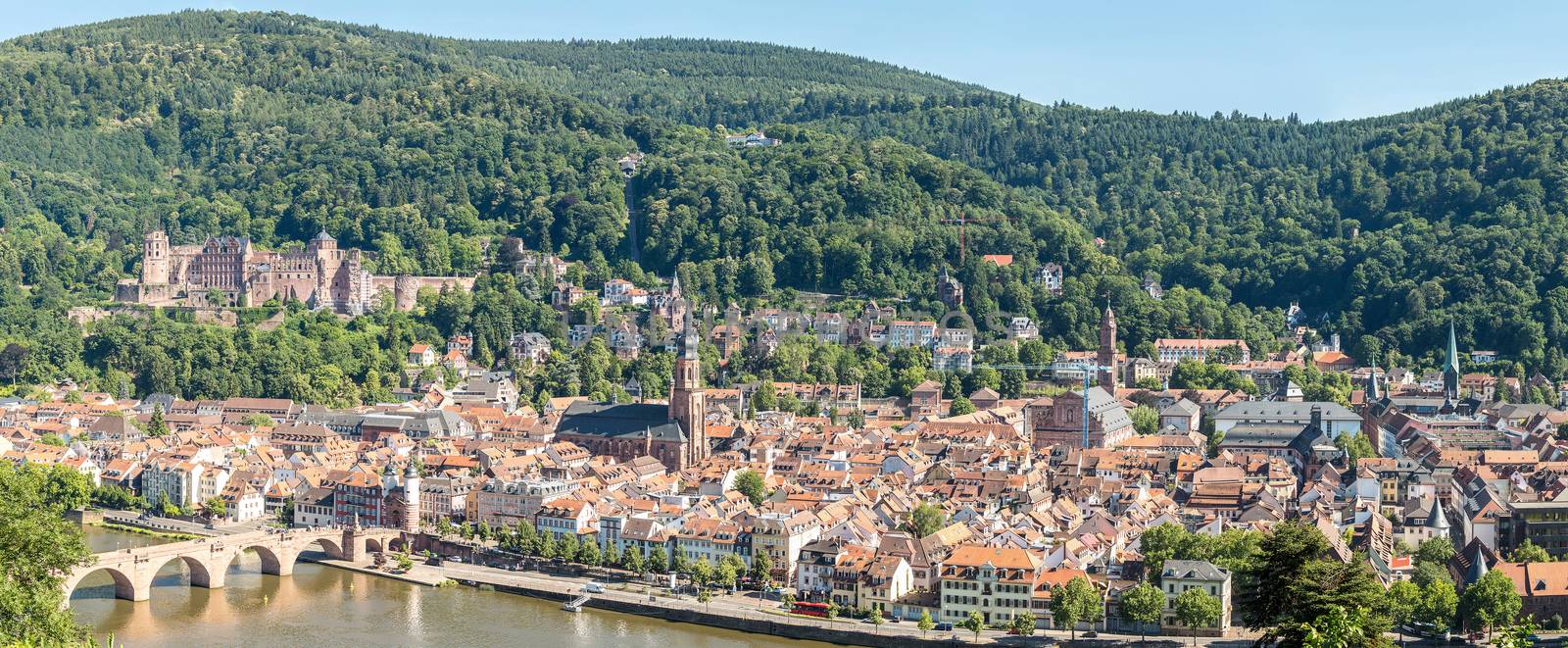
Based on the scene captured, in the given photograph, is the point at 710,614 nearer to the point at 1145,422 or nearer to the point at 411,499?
the point at 411,499

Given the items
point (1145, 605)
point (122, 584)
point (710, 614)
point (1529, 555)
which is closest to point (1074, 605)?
point (1145, 605)

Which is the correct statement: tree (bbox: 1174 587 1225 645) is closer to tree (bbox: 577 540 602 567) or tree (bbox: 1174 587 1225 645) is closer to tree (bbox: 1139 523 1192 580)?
tree (bbox: 1139 523 1192 580)

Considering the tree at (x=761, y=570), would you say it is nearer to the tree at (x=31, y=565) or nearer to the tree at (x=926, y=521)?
the tree at (x=926, y=521)

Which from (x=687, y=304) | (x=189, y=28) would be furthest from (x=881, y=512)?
(x=189, y=28)

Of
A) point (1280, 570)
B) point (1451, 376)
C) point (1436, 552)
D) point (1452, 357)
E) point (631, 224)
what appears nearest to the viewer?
point (1280, 570)

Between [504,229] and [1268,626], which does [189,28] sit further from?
[1268,626]

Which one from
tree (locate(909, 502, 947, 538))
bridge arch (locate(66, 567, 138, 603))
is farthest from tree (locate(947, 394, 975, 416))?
bridge arch (locate(66, 567, 138, 603))
